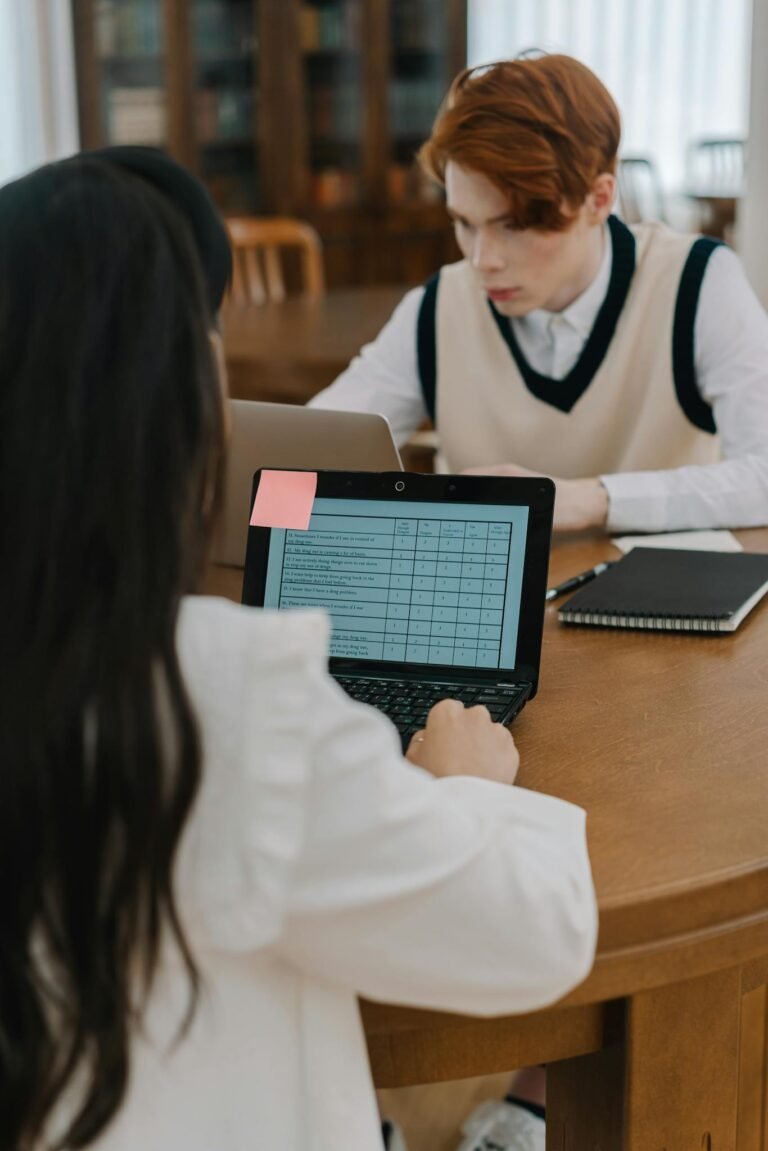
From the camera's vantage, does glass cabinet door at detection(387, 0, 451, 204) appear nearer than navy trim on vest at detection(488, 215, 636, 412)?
No

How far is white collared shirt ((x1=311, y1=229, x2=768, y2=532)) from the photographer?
1620mm

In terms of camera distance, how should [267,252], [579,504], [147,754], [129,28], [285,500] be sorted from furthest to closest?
[129,28] < [267,252] < [579,504] < [285,500] < [147,754]

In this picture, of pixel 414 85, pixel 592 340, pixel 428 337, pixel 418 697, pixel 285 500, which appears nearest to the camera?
pixel 418 697

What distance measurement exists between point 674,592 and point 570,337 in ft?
2.20

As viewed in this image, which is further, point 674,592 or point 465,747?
point 674,592

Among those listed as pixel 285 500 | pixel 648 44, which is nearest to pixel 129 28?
pixel 648 44

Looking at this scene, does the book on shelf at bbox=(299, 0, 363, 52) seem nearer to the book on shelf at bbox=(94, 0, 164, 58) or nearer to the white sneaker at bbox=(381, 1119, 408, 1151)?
the book on shelf at bbox=(94, 0, 164, 58)

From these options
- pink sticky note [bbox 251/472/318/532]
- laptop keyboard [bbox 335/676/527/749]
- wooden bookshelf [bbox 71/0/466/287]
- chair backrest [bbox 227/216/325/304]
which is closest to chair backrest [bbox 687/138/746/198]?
wooden bookshelf [bbox 71/0/466/287]

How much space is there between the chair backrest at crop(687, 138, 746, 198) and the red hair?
17.2 feet

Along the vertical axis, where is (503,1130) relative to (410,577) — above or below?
below

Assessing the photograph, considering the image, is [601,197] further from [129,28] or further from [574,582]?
[129,28]

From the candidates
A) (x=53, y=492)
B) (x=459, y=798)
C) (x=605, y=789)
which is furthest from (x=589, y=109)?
(x=53, y=492)

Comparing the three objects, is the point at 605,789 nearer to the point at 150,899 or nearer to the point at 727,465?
the point at 150,899

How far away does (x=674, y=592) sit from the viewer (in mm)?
1317
